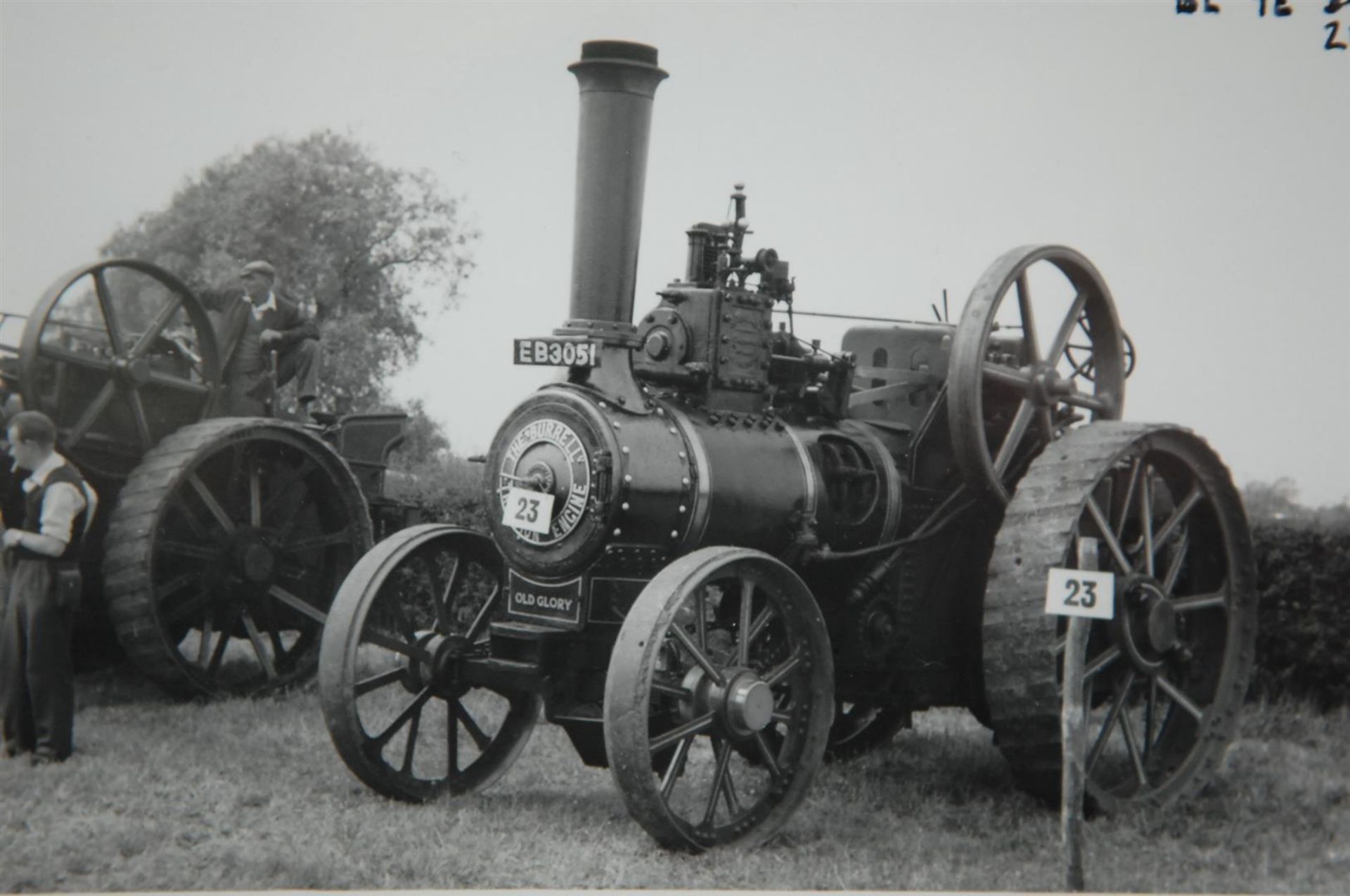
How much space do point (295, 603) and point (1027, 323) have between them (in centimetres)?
394

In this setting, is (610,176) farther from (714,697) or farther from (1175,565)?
(1175,565)

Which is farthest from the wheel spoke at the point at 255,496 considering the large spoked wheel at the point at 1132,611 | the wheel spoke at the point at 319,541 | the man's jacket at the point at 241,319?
the large spoked wheel at the point at 1132,611

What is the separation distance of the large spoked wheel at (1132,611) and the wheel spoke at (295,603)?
3.73 metres

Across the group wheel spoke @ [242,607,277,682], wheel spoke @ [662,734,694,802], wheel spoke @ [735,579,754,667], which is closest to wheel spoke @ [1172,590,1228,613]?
wheel spoke @ [735,579,754,667]

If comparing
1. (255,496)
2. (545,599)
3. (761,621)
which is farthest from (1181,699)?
(255,496)

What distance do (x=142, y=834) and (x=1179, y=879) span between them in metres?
3.35

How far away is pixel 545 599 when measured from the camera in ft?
17.1

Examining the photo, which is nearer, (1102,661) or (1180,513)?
(1102,661)

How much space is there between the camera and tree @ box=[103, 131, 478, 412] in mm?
6449

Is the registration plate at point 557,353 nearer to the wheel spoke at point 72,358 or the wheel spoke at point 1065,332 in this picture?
the wheel spoke at point 1065,332

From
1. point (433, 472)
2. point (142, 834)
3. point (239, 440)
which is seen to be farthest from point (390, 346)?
point (142, 834)

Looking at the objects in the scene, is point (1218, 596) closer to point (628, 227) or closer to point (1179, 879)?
point (1179, 879)

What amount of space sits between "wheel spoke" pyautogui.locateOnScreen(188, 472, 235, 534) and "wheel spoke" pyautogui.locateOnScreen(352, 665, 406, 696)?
2013 mm

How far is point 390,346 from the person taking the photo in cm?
752
